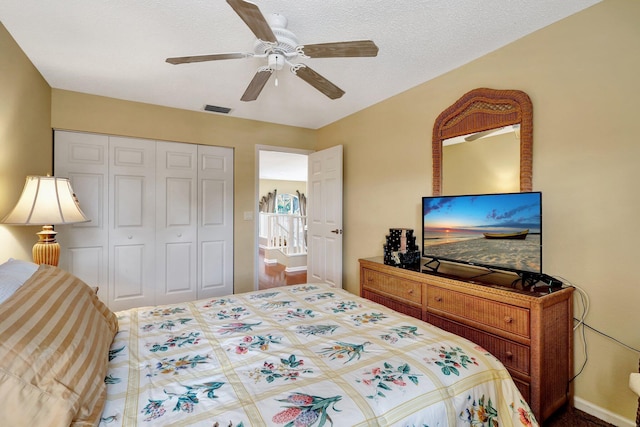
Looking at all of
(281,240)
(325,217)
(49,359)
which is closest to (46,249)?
(49,359)

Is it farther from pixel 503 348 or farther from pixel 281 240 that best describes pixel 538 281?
pixel 281 240

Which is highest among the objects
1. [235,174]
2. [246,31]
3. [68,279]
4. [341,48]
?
[246,31]

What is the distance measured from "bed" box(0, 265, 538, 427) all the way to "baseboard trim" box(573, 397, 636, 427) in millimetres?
1083

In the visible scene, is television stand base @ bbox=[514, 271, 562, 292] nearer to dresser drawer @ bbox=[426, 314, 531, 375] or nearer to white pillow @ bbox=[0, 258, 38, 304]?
dresser drawer @ bbox=[426, 314, 531, 375]

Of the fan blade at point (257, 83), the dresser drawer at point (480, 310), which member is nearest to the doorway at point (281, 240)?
the fan blade at point (257, 83)

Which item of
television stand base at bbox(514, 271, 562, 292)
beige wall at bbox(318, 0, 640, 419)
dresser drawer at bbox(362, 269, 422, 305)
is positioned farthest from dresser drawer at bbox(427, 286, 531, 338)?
beige wall at bbox(318, 0, 640, 419)

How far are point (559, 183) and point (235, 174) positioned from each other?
3337 millimetres

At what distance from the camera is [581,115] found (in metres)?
1.85

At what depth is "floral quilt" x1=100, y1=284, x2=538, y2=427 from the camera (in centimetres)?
89

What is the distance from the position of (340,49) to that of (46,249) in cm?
237

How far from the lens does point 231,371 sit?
3.61 feet

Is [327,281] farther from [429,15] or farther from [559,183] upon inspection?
[429,15]

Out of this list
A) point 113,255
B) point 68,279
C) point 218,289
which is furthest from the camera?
point 218,289

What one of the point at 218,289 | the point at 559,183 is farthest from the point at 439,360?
the point at 218,289
